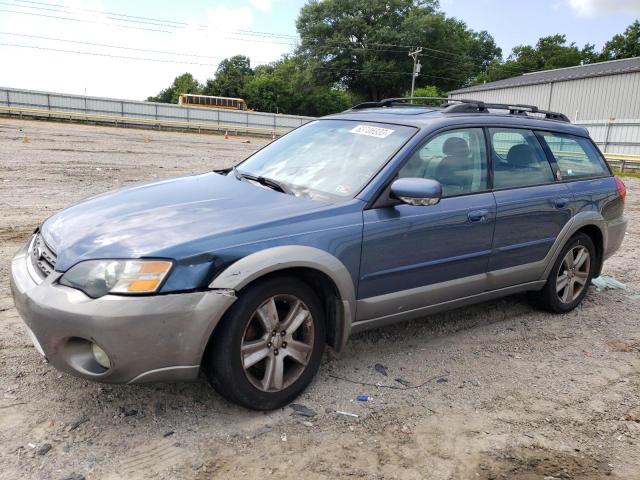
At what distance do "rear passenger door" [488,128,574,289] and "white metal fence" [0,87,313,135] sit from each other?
3278cm

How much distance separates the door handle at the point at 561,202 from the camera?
14.5 feet

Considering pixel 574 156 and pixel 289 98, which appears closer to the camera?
pixel 574 156

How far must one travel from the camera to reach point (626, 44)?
72625 mm

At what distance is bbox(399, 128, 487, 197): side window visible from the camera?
3674mm

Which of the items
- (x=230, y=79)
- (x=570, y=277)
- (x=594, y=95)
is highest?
(x=230, y=79)

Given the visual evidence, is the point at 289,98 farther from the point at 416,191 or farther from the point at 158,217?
the point at 158,217

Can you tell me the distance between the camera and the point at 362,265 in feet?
10.8

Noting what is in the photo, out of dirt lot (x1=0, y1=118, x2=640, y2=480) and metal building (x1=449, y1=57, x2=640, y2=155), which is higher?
metal building (x1=449, y1=57, x2=640, y2=155)

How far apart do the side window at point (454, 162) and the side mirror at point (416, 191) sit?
0.20 meters

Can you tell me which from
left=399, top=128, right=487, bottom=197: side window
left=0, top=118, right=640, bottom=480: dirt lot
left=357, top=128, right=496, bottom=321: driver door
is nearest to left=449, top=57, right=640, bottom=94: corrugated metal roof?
left=399, top=128, right=487, bottom=197: side window

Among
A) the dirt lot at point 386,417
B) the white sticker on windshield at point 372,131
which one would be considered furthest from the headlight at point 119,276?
the white sticker on windshield at point 372,131

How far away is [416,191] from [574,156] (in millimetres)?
2386

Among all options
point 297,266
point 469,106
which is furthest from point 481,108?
point 297,266

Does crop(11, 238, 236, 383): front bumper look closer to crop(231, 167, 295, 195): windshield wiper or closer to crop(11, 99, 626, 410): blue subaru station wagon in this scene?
crop(11, 99, 626, 410): blue subaru station wagon
